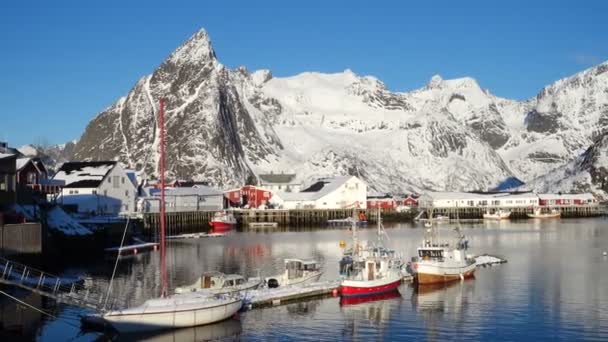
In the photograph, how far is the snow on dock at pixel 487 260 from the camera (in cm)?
6380

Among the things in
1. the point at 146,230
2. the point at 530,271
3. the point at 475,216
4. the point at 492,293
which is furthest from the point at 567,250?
the point at 475,216

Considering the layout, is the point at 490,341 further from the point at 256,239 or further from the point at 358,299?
the point at 256,239

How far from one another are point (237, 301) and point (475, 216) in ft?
402

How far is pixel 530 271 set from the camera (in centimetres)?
5925

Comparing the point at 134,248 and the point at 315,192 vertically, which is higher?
the point at 315,192

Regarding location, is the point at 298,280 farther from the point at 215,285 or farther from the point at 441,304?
the point at 441,304

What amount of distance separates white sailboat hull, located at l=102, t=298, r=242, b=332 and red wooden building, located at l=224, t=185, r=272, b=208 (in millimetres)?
118865

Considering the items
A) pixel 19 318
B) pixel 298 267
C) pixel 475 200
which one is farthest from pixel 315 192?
pixel 19 318

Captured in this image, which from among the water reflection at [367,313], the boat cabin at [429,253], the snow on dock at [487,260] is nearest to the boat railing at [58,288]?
the water reflection at [367,313]

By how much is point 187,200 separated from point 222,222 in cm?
1330

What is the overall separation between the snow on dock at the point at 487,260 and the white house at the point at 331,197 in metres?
81.8

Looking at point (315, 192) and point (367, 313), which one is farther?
point (315, 192)

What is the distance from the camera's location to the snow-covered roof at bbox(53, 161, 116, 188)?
355 ft

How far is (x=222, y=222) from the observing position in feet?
408
